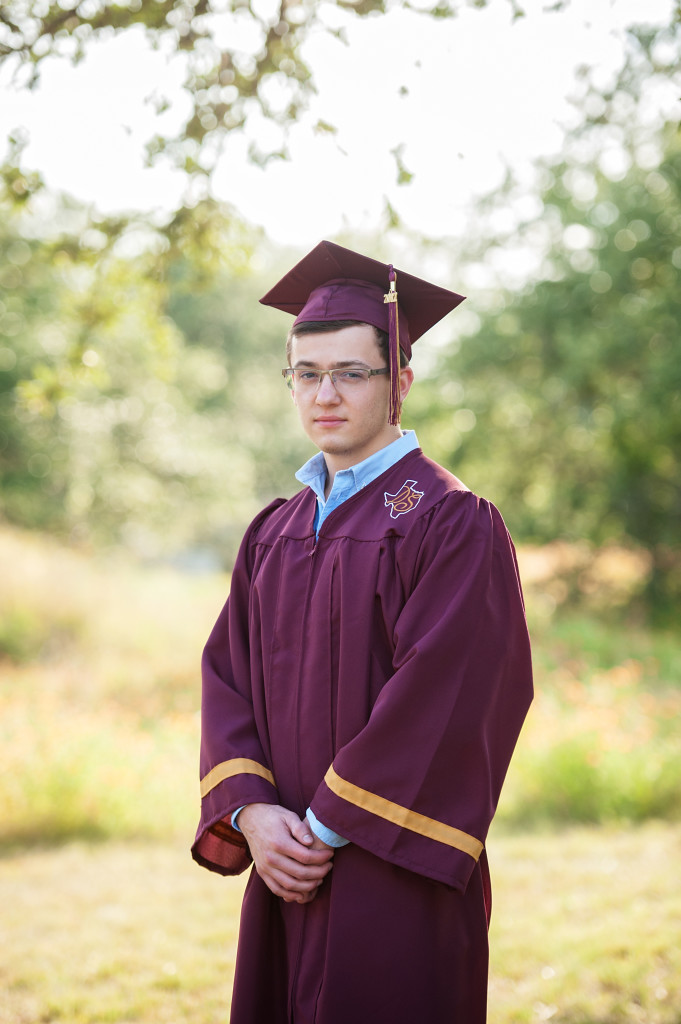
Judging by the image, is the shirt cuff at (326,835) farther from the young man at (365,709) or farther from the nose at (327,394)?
the nose at (327,394)

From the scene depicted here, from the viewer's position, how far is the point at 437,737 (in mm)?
1816

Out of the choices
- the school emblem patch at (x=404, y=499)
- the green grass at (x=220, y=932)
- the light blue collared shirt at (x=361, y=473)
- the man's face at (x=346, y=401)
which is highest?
the man's face at (x=346, y=401)

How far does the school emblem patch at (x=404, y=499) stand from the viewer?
2.00 metres

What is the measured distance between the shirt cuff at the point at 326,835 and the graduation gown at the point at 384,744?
36 mm

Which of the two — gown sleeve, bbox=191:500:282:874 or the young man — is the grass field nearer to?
gown sleeve, bbox=191:500:282:874

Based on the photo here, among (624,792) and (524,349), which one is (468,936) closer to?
(624,792)

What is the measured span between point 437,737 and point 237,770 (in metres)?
0.56

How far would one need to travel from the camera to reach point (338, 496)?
2145 mm

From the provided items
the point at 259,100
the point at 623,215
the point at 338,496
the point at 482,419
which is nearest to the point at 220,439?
the point at 482,419

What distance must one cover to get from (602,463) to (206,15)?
11.0 metres

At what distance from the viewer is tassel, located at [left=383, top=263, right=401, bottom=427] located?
210 centimetres

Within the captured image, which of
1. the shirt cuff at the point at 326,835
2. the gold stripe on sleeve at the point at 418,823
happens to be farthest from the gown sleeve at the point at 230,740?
the gold stripe on sleeve at the point at 418,823

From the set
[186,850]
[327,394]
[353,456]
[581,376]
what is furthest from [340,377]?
[581,376]

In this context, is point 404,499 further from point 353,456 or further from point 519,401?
point 519,401
